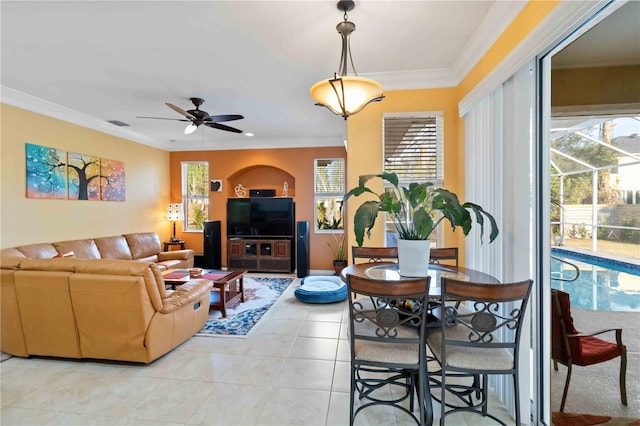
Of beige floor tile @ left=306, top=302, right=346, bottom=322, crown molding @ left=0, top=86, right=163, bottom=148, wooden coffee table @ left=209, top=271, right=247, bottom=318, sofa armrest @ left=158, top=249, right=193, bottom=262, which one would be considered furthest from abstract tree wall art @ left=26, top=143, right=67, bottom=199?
beige floor tile @ left=306, top=302, right=346, bottom=322

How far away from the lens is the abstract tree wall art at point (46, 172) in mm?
4152

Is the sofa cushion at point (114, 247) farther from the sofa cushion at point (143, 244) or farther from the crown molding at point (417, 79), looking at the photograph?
the crown molding at point (417, 79)

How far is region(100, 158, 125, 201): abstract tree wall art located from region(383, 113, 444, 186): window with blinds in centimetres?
502

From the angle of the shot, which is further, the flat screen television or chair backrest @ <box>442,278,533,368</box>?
the flat screen television

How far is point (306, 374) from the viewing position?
2.55 m

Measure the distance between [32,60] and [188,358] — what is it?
134 inches

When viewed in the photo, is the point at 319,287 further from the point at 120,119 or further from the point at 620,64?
the point at 120,119

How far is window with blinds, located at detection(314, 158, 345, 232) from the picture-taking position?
6.52m

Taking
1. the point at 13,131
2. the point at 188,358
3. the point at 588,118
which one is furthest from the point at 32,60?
the point at 588,118

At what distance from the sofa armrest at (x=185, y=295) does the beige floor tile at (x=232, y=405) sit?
830mm

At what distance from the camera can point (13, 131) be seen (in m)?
3.96

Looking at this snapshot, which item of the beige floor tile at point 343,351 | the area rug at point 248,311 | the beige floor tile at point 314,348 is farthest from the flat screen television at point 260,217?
the beige floor tile at point 343,351

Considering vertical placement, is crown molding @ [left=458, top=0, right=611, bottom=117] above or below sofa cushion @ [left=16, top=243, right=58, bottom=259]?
above

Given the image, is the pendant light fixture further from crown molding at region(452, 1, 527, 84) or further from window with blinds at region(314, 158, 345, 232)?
window with blinds at region(314, 158, 345, 232)
